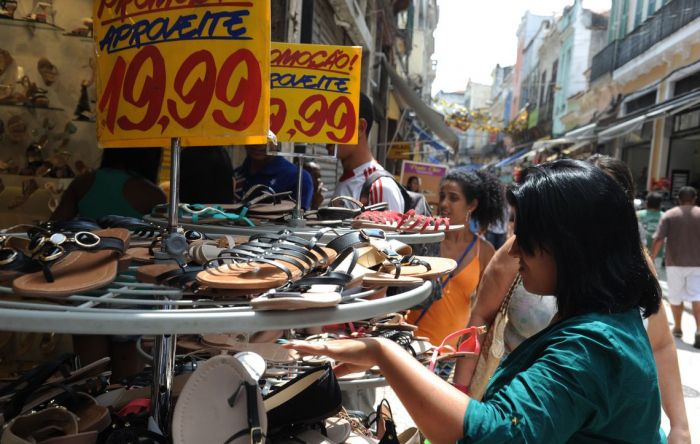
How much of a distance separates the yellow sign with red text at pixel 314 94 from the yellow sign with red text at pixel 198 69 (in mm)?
1474

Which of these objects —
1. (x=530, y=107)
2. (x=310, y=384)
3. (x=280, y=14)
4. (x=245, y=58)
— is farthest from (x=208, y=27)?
(x=530, y=107)

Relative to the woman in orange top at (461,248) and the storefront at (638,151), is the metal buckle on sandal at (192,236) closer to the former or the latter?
the woman in orange top at (461,248)

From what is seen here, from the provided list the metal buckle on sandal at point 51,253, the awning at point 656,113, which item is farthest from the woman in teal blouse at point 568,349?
the awning at point 656,113

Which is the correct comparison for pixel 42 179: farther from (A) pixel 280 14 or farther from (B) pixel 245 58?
(A) pixel 280 14

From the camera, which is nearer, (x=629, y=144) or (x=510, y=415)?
(x=510, y=415)

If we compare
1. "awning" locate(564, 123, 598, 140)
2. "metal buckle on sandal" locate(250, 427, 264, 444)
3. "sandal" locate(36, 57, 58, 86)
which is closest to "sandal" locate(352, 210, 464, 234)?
"metal buckle on sandal" locate(250, 427, 264, 444)

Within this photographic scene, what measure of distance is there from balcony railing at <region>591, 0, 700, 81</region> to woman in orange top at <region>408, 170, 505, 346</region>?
46.6 feet

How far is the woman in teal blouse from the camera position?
1.08 meters

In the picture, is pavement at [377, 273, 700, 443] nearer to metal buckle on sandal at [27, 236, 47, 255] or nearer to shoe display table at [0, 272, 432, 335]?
shoe display table at [0, 272, 432, 335]

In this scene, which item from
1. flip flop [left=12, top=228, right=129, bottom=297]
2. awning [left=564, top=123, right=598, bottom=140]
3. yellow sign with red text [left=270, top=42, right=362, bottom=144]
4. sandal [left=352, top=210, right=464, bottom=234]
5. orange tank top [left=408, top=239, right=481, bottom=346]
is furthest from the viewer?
awning [left=564, top=123, right=598, bottom=140]

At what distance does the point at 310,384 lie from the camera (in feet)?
5.02

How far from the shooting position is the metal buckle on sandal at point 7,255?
117 centimetres

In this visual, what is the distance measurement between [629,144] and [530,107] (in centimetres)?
2425

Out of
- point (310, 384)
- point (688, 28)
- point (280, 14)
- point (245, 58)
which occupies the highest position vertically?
point (688, 28)
